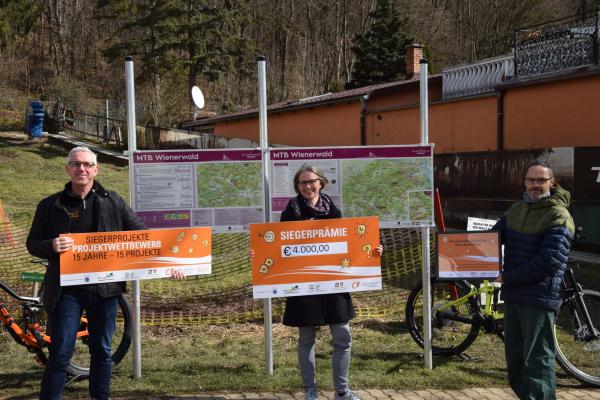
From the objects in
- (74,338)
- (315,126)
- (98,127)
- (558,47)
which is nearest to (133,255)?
(74,338)

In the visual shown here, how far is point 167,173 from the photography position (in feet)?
16.3

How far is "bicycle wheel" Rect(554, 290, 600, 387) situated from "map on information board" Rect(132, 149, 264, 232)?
2.70m

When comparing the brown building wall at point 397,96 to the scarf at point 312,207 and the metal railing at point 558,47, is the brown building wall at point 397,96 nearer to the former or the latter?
the metal railing at point 558,47

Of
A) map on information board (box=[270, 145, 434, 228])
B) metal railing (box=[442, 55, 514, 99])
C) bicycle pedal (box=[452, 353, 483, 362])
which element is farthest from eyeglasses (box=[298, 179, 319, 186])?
metal railing (box=[442, 55, 514, 99])

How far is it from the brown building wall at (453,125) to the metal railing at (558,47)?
1371 mm

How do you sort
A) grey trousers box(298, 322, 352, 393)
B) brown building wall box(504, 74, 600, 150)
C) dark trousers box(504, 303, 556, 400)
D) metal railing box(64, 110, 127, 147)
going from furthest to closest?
metal railing box(64, 110, 127, 147)
brown building wall box(504, 74, 600, 150)
grey trousers box(298, 322, 352, 393)
dark trousers box(504, 303, 556, 400)

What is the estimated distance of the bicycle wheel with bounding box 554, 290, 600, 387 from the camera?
4898 mm

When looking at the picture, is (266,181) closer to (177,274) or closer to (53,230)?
(177,274)

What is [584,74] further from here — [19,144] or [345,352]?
[19,144]

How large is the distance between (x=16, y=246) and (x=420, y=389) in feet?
22.5

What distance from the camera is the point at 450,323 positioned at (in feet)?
19.4

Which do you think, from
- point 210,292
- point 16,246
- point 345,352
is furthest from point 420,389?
point 16,246

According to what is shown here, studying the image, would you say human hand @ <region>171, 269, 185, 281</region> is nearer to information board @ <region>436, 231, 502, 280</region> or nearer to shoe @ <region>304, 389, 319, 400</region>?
shoe @ <region>304, 389, 319, 400</region>

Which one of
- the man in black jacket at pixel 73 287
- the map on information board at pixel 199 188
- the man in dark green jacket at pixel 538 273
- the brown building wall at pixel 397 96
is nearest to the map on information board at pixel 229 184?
the map on information board at pixel 199 188
